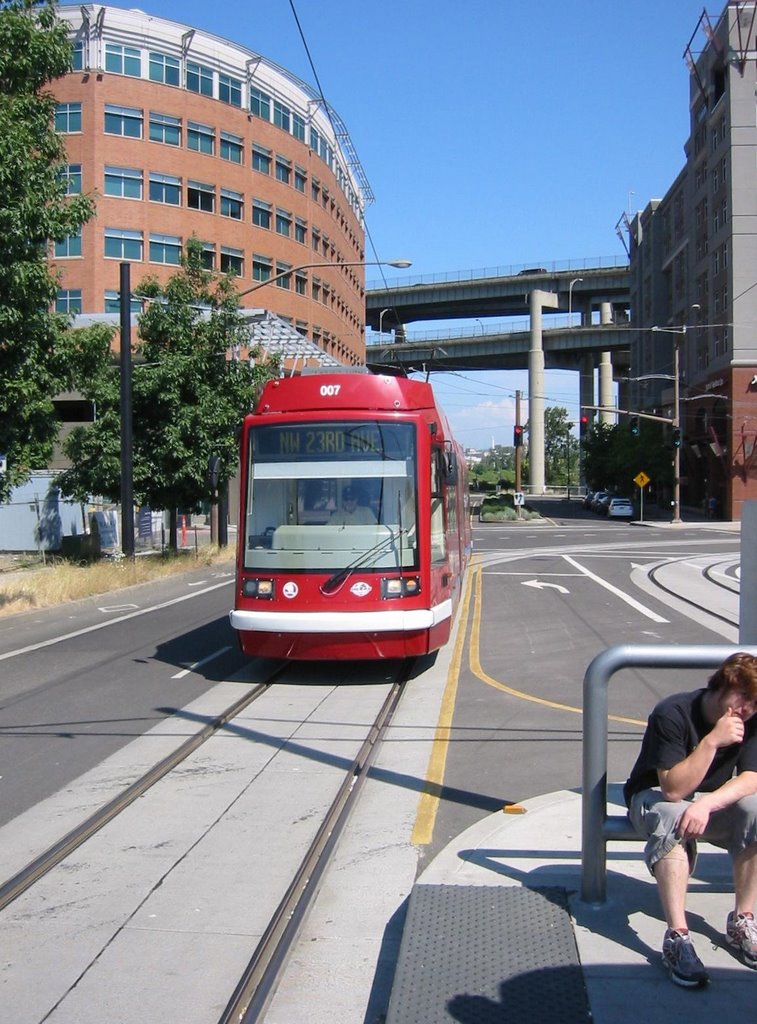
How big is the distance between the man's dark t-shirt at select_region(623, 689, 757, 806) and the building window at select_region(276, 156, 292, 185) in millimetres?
54491

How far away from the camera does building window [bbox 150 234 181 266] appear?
48.0 meters

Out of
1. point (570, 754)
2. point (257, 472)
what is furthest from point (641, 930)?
point (257, 472)

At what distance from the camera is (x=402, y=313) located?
95188mm

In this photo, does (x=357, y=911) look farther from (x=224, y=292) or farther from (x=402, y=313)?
(x=402, y=313)

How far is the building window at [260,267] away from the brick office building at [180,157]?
0.34ft

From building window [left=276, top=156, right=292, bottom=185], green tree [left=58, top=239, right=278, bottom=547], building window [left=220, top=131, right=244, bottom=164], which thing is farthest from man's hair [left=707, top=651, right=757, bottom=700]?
building window [left=276, top=156, right=292, bottom=185]

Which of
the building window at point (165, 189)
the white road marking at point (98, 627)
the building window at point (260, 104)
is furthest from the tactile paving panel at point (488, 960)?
the building window at point (260, 104)

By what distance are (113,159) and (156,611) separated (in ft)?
114

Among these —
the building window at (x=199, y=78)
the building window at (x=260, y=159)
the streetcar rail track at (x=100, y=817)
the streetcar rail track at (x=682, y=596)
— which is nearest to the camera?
the streetcar rail track at (x=100, y=817)

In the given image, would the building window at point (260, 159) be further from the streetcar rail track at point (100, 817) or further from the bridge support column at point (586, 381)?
the bridge support column at point (586, 381)

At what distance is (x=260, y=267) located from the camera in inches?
2110

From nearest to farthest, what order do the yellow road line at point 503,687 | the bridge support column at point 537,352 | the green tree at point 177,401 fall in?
the yellow road line at point 503,687, the green tree at point 177,401, the bridge support column at point 537,352

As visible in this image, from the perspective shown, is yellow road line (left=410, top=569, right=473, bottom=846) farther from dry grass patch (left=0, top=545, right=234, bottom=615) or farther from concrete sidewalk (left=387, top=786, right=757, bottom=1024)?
dry grass patch (left=0, top=545, right=234, bottom=615)

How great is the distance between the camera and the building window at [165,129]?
157 feet
